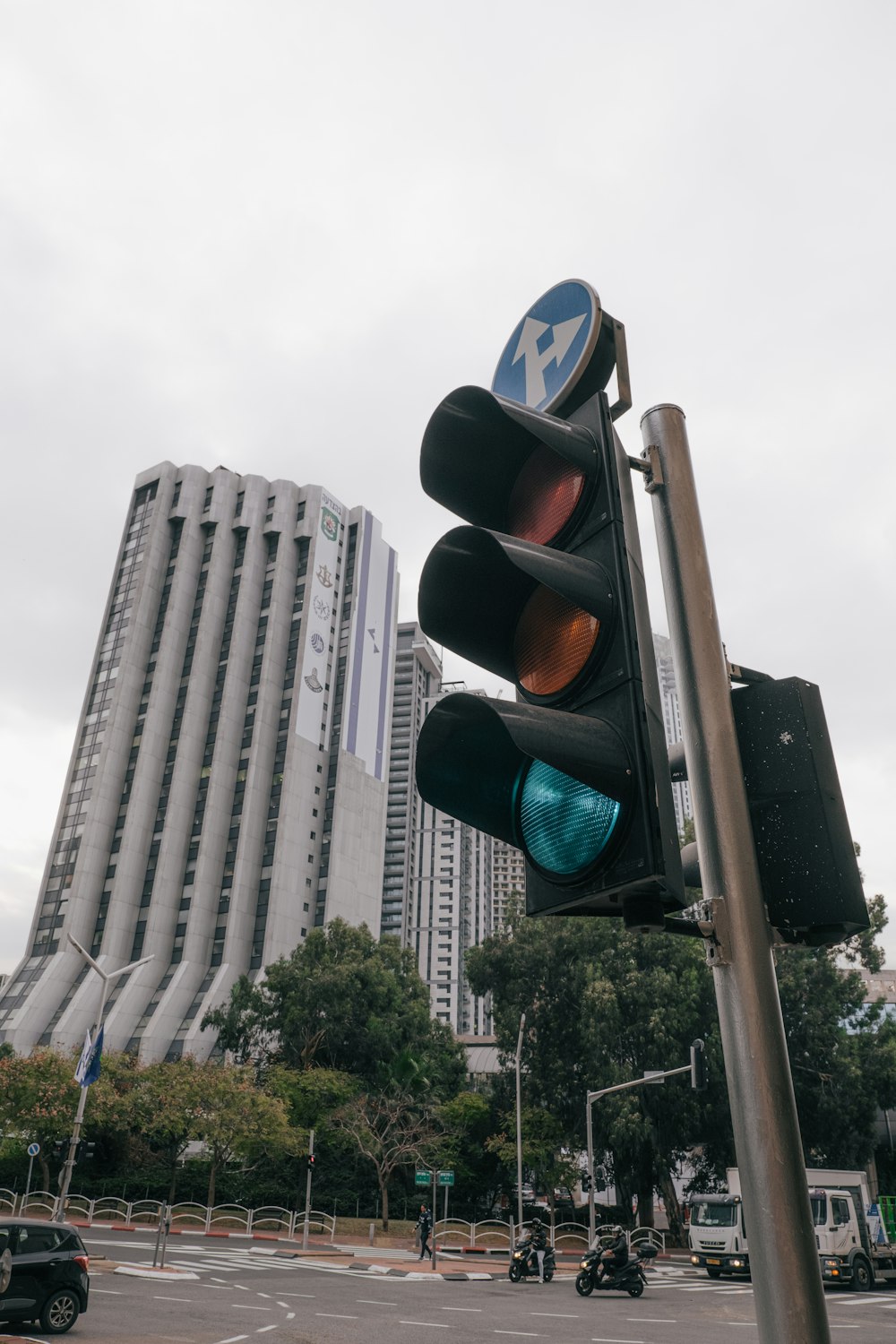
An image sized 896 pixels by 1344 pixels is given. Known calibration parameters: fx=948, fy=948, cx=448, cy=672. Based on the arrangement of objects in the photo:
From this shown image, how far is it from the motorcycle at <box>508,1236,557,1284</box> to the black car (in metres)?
14.2

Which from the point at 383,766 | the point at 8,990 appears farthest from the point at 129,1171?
the point at 383,766

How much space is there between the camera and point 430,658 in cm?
16175

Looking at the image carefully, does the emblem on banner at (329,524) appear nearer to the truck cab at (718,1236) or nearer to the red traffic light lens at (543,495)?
the truck cab at (718,1236)

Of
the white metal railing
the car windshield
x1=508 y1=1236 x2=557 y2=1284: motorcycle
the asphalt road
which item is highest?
the car windshield

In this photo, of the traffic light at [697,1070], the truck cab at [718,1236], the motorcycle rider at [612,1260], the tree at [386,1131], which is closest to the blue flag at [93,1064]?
the motorcycle rider at [612,1260]

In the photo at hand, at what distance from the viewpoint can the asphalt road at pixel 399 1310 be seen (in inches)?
563

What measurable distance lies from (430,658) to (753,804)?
159442mm

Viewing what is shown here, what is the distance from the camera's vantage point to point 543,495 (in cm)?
296

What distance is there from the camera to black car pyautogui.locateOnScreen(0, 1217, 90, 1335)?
13.4 meters

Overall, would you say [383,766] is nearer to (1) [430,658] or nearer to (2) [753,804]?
(1) [430,658]

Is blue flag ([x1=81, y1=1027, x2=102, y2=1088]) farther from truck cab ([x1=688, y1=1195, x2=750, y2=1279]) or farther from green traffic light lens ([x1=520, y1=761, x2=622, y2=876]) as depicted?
green traffic light lens ([x1=520, y1=761, x2=622, y2=876])

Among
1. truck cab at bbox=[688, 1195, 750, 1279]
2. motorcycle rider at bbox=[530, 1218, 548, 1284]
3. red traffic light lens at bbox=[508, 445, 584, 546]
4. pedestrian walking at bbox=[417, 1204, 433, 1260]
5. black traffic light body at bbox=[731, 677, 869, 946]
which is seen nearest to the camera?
black traffic light body at bbox=[731, 677, 869, 946]

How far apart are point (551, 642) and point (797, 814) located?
831 mm

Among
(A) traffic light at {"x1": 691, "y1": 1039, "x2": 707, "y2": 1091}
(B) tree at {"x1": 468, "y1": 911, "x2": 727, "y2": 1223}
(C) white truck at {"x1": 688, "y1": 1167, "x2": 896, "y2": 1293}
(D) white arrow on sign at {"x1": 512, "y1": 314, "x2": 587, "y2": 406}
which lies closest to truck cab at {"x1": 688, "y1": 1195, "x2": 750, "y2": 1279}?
(C) white truck at {"x1": 688, "y1": 1167, "x2": 896, "y2": 1293}
